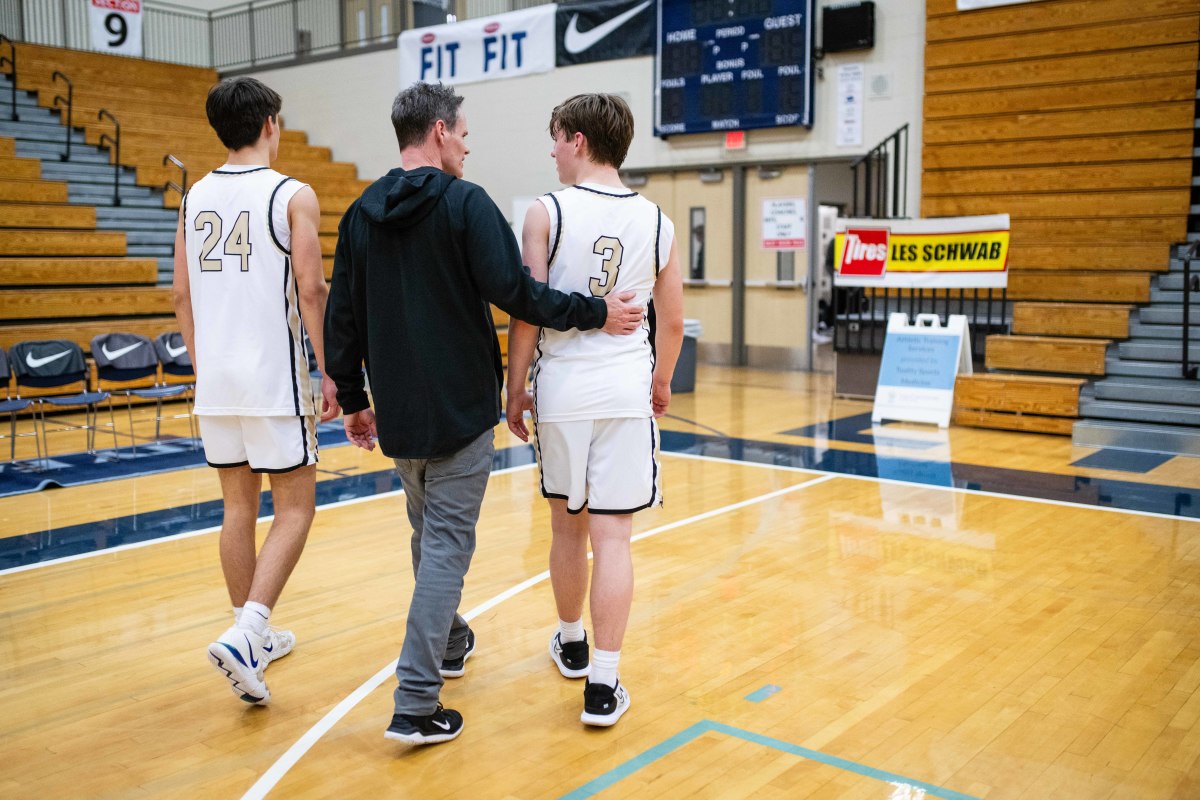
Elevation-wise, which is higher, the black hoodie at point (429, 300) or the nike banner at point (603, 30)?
the nike banner at point (603, 30)

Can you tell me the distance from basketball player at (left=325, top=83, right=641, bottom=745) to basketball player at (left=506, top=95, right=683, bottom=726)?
9cm

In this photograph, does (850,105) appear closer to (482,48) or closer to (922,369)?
(922,369)

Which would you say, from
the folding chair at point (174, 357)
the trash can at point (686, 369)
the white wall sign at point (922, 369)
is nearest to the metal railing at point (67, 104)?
the folding chair at point (174, 357)

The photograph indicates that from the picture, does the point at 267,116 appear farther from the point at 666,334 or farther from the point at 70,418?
the point at 70,418

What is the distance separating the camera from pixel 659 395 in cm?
281

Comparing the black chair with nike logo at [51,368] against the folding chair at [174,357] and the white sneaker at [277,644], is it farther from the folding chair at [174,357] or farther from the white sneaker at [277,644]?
the white sneaker at [277,644]

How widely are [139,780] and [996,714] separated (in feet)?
6.82

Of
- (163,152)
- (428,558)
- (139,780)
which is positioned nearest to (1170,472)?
(428,558)

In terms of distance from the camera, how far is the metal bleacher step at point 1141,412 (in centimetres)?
687

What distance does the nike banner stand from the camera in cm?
1175

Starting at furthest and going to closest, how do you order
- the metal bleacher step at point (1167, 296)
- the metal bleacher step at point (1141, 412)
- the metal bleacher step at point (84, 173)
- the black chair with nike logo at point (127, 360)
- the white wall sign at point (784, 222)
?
the white wall sign at point (784, 222)
the metal bleacher step at point (84, 173)
the metal bleacher step at point (1167, 296)
the metal bleacher step at point (1141, 412)
the black chair with nike logo at point (127, 360)

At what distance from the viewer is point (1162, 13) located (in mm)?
8602

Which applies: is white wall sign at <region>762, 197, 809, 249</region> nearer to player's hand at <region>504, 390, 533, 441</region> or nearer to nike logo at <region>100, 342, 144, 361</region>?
nike logo at <region>100, 342, 144, 361</region>

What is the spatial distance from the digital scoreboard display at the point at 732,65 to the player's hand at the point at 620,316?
8.86m
